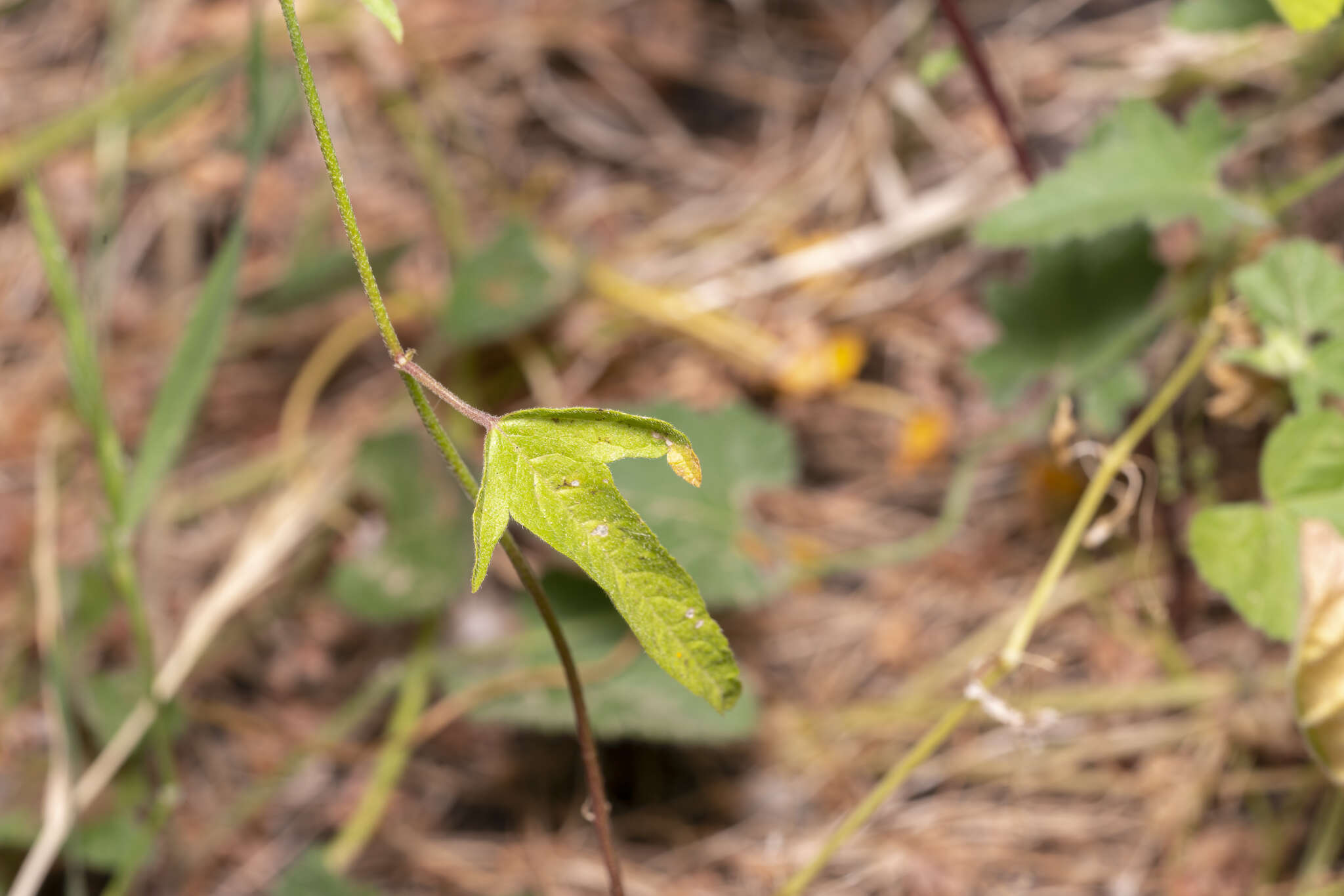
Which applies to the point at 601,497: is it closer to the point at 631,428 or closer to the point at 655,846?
the point at 631,428

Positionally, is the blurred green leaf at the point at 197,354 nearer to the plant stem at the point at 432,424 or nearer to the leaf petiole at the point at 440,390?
the plant stem at the point at 432,424

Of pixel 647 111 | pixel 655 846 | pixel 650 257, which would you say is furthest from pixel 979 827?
pixel 647 111

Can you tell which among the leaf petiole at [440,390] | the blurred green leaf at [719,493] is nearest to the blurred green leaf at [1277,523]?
the blurred green leaf at [719,493]

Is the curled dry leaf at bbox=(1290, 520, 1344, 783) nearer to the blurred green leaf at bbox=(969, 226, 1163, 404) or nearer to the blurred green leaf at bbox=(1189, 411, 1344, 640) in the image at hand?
the blurred green leaf at bbox=(1189, 411, 1344, 640)

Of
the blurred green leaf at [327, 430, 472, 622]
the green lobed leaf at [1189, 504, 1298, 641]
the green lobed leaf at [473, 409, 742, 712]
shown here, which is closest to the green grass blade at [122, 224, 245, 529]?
the blurred green leaf at [327, 430, 472, 622]

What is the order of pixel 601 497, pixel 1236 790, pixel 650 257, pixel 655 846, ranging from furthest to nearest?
pixel 650 257 < pixel 655 846 < pixel 1236 790 < pixel 601 497
